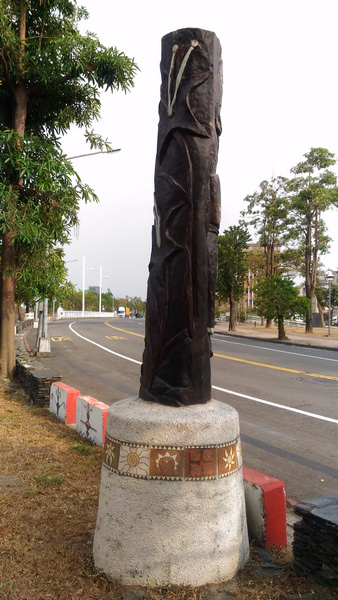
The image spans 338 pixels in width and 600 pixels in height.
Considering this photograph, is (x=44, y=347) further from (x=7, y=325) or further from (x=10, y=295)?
(x=10, y=295)

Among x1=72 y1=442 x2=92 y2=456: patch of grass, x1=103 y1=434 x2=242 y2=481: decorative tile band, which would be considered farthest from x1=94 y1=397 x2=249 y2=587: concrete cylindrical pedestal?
x1=72 y1=442 x2=92 y2=456: patch of grass

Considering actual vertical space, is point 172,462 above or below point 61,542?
above

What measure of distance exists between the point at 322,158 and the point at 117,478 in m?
32.3

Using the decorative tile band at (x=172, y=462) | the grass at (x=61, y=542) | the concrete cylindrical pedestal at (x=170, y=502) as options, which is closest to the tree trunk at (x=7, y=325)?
the grass at (x=61, y=542)

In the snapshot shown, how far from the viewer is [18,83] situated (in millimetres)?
12797

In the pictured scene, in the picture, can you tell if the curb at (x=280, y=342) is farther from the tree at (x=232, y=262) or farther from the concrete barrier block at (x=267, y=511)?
the concrete barrier block at (x=267, y=511)

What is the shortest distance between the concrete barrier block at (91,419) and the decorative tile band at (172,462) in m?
3.11

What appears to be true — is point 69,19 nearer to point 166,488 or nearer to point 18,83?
point 18,83

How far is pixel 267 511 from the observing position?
Answer: 427 cm

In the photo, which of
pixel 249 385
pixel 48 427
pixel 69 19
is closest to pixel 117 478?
pixel 48 427

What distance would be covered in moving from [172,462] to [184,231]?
6.28 ft

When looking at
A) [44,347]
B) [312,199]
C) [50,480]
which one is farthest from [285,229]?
[50,480]

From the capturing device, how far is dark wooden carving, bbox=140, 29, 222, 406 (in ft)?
13.4

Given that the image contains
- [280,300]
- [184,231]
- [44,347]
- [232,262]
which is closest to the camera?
[184,231]
